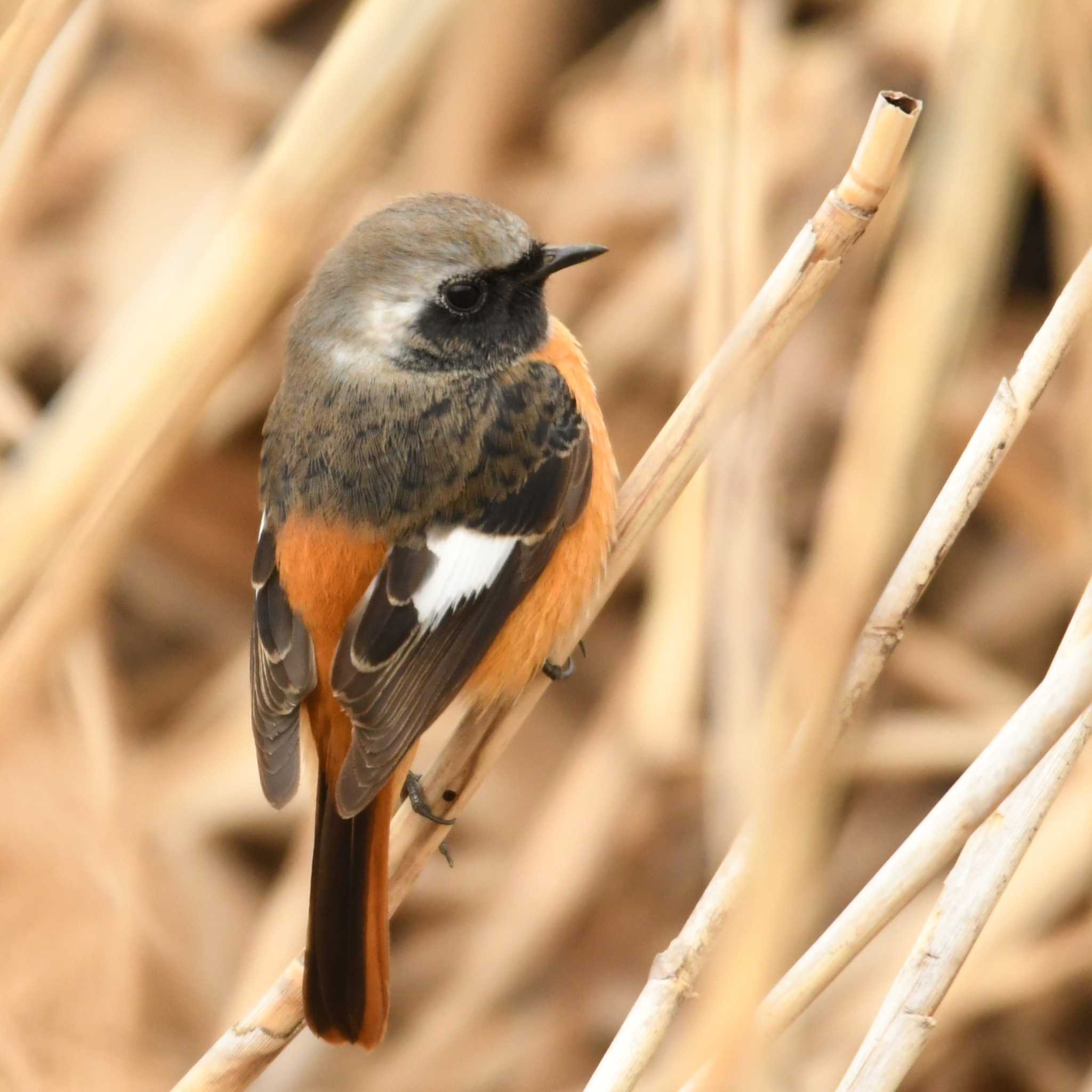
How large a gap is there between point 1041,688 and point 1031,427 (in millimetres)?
2153

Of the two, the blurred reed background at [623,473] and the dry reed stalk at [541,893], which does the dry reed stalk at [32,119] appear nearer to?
the blurred reed background at [623,473]

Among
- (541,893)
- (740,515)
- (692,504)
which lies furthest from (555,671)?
(541,893)

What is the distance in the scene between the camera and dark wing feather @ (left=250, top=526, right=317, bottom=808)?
2.60m

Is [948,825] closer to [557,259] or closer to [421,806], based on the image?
[421,806]

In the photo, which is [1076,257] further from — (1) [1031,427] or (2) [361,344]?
(2) [361,344]

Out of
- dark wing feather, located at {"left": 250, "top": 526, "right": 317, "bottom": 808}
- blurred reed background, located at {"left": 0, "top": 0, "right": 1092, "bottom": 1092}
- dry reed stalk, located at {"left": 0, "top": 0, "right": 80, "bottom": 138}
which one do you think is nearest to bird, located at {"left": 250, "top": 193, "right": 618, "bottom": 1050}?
dark wing feather, located at {"left": 250, "top": 526, "right": 317, "bottom": 808}

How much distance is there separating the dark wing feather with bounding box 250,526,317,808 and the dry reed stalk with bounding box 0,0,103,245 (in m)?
0.84

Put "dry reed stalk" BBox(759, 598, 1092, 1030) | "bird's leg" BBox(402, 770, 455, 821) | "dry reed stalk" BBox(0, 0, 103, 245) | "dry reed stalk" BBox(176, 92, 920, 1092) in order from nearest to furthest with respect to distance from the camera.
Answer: "dry reed stalk" BBox(759, 598, 1092, 1030) → "dry reed stalk" BBox(176, 92, 920, 1092) → "dry reed stalk" BBox(0, 0, 103, 245) → "bird's leg" BBox(402, 770, 455, 821)

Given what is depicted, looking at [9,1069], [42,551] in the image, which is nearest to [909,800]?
[9,1069]

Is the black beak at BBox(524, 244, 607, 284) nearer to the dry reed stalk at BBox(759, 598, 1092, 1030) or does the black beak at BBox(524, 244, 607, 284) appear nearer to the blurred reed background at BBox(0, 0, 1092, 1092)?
the blurred reed background at BBox(0, 0, 1092, 1092)

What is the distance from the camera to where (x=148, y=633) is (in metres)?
4.58

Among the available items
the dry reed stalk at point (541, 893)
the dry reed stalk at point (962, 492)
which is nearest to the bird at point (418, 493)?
the dry reed stalk at point (962, 492)

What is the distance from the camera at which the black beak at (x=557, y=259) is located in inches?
113

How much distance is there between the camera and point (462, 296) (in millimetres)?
2889
